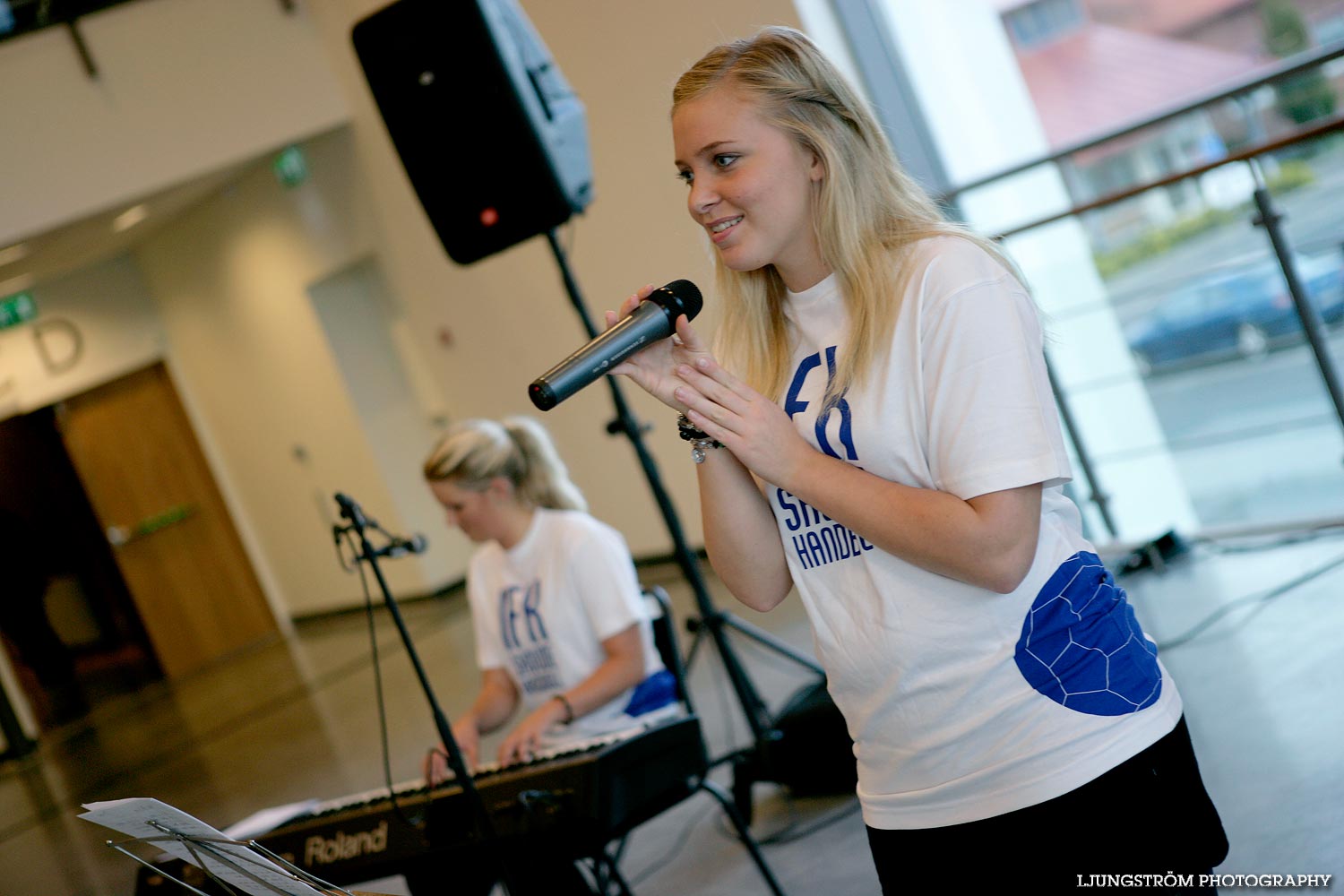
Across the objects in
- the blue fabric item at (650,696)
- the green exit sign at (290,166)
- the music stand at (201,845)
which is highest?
the green exit sign at (290,166)

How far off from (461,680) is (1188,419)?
3.56 m

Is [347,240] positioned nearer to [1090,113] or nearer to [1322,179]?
[1090,113]

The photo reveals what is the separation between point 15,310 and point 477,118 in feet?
23.0

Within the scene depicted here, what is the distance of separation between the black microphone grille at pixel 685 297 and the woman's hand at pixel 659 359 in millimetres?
18

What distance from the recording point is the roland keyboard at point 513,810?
2.09 metres

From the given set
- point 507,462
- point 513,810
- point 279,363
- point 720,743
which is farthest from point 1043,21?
point 279,363

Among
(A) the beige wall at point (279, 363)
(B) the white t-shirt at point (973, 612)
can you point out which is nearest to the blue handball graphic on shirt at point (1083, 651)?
(B) the white t-shirt at point (973, 612)

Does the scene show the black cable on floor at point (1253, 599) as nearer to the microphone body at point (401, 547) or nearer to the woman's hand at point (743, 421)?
the microphone body at point (401, 547)

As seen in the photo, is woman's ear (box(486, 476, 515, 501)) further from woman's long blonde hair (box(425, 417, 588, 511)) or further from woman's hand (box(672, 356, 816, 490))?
woman's hand (box(672, 356, 816, 490))

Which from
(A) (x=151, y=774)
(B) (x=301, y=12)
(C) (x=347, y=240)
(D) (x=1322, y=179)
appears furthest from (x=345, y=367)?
(D) (x=1322, y=179)

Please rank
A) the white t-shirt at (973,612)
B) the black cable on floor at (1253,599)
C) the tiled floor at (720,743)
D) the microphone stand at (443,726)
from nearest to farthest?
1. the white t-shirt at (973,612)
2. the microphone stand at (443,726)
3. the tiled floor at (720,743)
4. the black cable on floor at (1253,599)

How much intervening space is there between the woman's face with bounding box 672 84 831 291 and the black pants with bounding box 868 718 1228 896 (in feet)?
2.10

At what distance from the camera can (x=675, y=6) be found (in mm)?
5070

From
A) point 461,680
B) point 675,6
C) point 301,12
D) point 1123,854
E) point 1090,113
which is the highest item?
point 301,12
